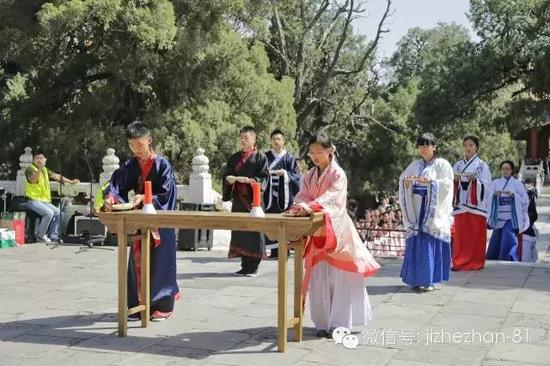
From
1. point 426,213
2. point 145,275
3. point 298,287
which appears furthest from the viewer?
point 426,213

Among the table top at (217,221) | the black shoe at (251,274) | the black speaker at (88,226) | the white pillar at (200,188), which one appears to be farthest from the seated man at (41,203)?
the table top at (217,221)

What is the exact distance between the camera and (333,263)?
509 cm

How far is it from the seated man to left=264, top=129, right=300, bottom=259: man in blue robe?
3.76 meters

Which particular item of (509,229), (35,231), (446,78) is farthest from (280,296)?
(446,78)

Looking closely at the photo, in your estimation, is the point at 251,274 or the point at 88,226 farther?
the point at 88,226

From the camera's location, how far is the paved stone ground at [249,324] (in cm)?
455

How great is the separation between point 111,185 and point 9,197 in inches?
256

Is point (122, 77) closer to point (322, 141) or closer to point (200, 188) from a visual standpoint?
point (200, 188)

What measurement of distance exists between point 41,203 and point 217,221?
672cm

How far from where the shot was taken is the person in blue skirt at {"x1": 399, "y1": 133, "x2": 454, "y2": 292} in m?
6.90

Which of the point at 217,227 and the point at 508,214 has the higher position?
the point at 217,227

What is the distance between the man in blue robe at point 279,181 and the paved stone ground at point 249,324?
970 millimetres

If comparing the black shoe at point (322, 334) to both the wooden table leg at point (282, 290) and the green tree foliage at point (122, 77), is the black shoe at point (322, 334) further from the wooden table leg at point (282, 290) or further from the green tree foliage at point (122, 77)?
the green tree foliage at point (122, 77)

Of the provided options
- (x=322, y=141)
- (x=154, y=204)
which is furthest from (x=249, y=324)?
(x=322, y=141)
